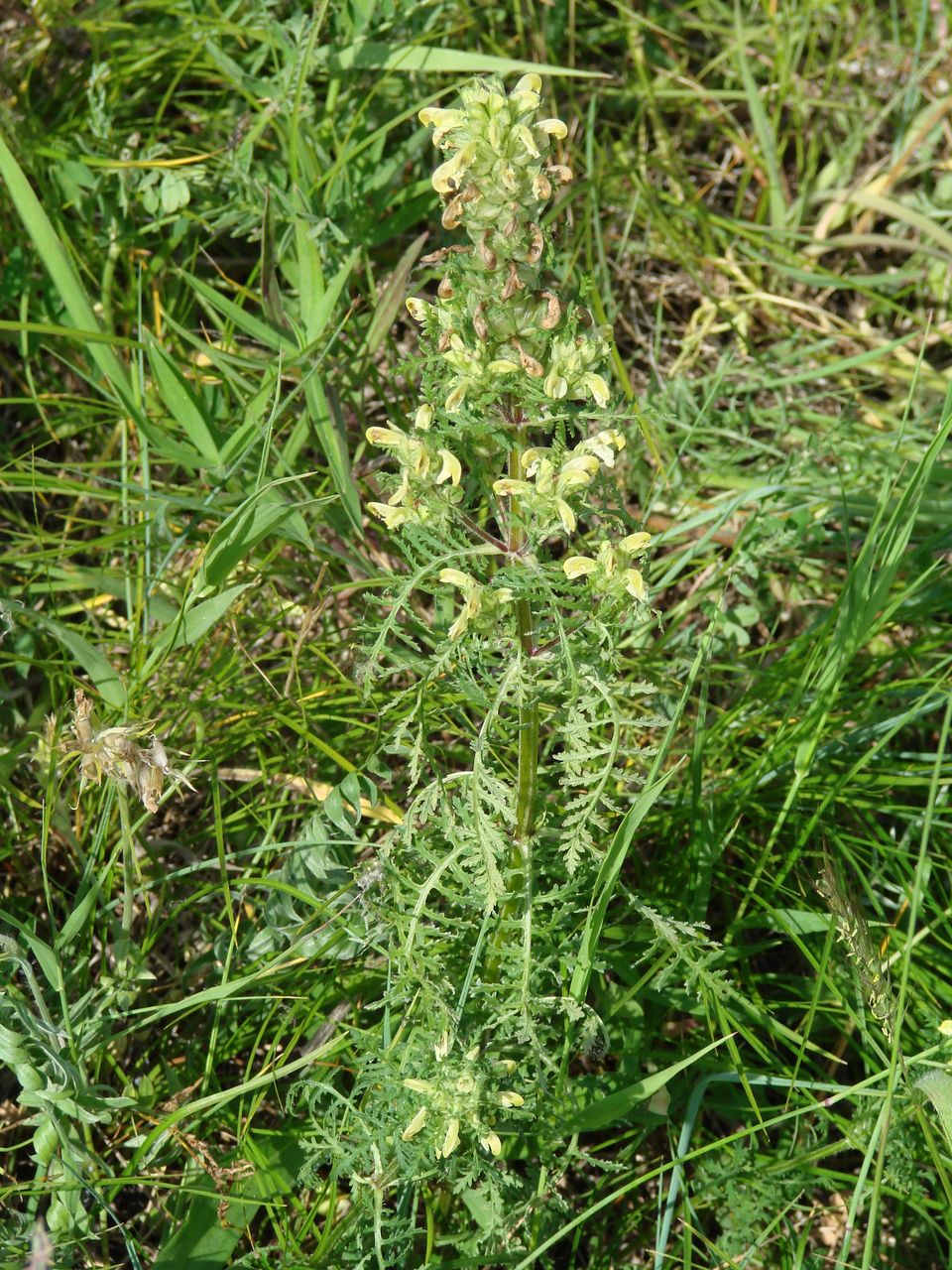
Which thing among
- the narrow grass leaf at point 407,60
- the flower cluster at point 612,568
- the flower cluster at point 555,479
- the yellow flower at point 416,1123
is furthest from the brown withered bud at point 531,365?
the narrow grass leaf at point 407,60

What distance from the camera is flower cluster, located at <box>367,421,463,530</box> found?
1.90 metres

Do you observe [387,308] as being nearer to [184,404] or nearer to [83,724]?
[184,404]

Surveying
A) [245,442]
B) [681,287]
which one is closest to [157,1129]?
[245,442]

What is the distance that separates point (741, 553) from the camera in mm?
3117

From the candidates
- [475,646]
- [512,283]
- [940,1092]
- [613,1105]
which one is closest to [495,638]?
[475,646]

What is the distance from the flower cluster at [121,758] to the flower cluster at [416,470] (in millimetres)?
595

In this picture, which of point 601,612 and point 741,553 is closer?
point 601,612

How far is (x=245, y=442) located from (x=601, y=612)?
115cm

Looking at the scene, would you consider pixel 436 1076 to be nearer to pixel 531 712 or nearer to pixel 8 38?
pixel 531 712

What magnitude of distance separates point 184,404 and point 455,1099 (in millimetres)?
1696

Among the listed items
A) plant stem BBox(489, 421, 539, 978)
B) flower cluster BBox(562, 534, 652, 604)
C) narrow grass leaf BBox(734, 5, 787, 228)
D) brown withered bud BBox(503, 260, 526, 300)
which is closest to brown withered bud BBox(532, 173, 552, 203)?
brown withered bud BBox(503, 260, 526, 300)

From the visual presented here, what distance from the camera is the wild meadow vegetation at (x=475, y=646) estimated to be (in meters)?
2.04

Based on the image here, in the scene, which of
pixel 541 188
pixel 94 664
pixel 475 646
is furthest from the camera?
pixel 94 664

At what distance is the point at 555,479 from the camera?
1886mm
